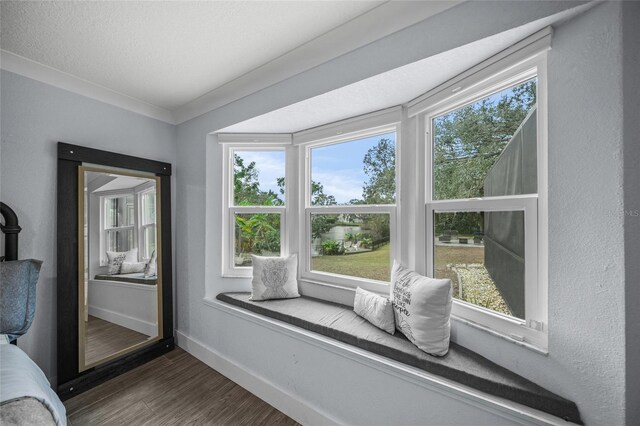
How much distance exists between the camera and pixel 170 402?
1.89m

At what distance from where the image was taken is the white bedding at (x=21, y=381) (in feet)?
3.26

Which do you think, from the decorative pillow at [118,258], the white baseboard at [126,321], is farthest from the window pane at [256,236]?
the white baseboard at [126,321]

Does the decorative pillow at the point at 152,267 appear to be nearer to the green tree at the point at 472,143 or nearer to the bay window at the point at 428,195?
the bay window at the point at 428,195

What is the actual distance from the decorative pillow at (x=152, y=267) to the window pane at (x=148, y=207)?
1.07 ft

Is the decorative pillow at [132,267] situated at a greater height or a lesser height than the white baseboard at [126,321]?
greater

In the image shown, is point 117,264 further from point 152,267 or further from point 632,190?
point 632,190

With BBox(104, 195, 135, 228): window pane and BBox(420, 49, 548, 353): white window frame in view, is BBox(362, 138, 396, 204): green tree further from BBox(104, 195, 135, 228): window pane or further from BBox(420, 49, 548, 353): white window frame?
BBox(104, 195, 135, 228): window pane

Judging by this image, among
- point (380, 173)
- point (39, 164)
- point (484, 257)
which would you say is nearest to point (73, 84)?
point (39, 164)

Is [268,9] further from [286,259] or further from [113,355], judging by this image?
[113,355]

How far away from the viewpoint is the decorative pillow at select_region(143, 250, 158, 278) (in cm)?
248

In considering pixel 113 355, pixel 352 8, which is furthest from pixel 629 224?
pixel 113 355

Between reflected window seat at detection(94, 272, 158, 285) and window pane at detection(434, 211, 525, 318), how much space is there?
2.63 meters

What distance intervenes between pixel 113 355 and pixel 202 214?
56.0 inches

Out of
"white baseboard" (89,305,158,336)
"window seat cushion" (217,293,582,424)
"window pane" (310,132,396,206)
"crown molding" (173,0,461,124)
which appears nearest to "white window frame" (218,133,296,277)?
"window pane" (310,132,396,206)
